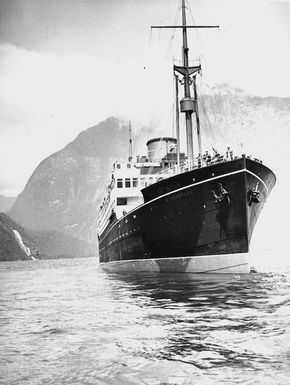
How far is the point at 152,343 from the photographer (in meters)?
6.50

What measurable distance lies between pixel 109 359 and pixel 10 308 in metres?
7.86

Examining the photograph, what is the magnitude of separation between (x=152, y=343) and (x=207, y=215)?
1476 centimetres

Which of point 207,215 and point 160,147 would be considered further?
point 160,147

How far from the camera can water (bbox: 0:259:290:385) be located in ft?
15.6

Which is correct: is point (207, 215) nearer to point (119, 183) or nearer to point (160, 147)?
point (119, 183)

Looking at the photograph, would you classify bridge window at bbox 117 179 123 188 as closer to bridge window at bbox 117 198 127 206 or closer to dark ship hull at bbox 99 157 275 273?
bridge window at bbox 117 198 127 206

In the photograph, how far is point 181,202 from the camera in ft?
69.6

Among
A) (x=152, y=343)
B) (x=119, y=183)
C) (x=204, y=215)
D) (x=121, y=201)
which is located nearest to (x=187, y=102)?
(x=119, y=183)

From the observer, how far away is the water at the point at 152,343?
476 centimetres

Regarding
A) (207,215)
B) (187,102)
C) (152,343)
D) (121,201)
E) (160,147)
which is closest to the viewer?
(152,343)

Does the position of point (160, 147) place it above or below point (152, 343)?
above

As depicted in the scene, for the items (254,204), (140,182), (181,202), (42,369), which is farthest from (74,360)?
(140,182)

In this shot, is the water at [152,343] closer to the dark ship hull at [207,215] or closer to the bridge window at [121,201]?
the dark ship hull at [207,215]

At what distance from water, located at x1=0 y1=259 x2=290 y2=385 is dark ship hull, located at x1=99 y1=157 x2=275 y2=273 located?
895 cm
